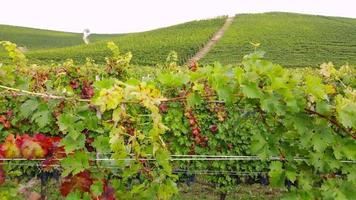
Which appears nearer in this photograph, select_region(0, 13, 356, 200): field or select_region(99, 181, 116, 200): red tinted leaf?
select_region(0, 13, 356, 200): field

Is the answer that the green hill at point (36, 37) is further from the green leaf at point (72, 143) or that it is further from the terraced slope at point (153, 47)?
the green leaf at point (72, 143)

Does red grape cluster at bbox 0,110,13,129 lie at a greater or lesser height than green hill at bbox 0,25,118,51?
greater

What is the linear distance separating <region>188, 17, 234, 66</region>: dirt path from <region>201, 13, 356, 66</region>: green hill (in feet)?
2.31

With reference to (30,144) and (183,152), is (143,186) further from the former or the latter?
(183,152)

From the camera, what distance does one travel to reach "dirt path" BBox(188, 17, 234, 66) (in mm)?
48138

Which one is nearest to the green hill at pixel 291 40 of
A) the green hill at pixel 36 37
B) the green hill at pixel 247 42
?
the green hill at pixel 247 42

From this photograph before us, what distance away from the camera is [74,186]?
3748 mm

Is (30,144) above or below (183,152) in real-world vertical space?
above

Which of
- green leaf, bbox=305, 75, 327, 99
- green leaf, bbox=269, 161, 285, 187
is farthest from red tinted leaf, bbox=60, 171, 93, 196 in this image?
green leaf, bbox=305, 75, 327, 99

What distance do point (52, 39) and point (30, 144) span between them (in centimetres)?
8137

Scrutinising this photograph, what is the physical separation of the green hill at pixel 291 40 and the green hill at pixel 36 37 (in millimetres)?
28149

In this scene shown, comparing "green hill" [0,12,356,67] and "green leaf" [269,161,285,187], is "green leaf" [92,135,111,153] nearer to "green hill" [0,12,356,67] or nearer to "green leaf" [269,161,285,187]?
"green leaf" [269,161,285,187]

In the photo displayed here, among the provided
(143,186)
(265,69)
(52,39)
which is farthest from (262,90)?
(52,39)

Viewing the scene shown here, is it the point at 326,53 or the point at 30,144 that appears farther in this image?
the point at 326,53
